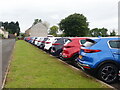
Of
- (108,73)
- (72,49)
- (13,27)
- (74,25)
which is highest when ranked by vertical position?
(13,27)

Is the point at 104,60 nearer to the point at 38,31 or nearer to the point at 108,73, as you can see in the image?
the point at 108,73

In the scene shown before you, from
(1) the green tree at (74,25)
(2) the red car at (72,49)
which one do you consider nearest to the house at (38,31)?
(1) the green tree at (74,25)

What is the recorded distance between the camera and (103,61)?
6504 mm

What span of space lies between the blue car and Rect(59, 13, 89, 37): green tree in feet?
211

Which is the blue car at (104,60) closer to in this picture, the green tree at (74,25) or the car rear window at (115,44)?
the car rear window at (115,44)

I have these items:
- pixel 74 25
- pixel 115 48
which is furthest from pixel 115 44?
pixel 74 25

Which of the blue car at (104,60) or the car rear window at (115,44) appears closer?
the blue car at (104,60)

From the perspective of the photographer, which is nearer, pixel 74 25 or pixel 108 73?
pixel 108 73

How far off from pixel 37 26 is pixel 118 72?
8606 centimetres

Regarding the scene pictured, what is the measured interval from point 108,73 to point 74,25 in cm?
6620

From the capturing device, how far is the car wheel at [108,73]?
6543 mm

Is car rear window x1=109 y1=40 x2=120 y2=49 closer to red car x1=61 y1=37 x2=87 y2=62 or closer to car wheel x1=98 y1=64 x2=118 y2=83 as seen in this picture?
car wheel x1=98 y1=64 x2=118 y2=83

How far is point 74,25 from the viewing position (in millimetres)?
72000

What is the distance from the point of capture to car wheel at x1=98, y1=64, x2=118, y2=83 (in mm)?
6543
